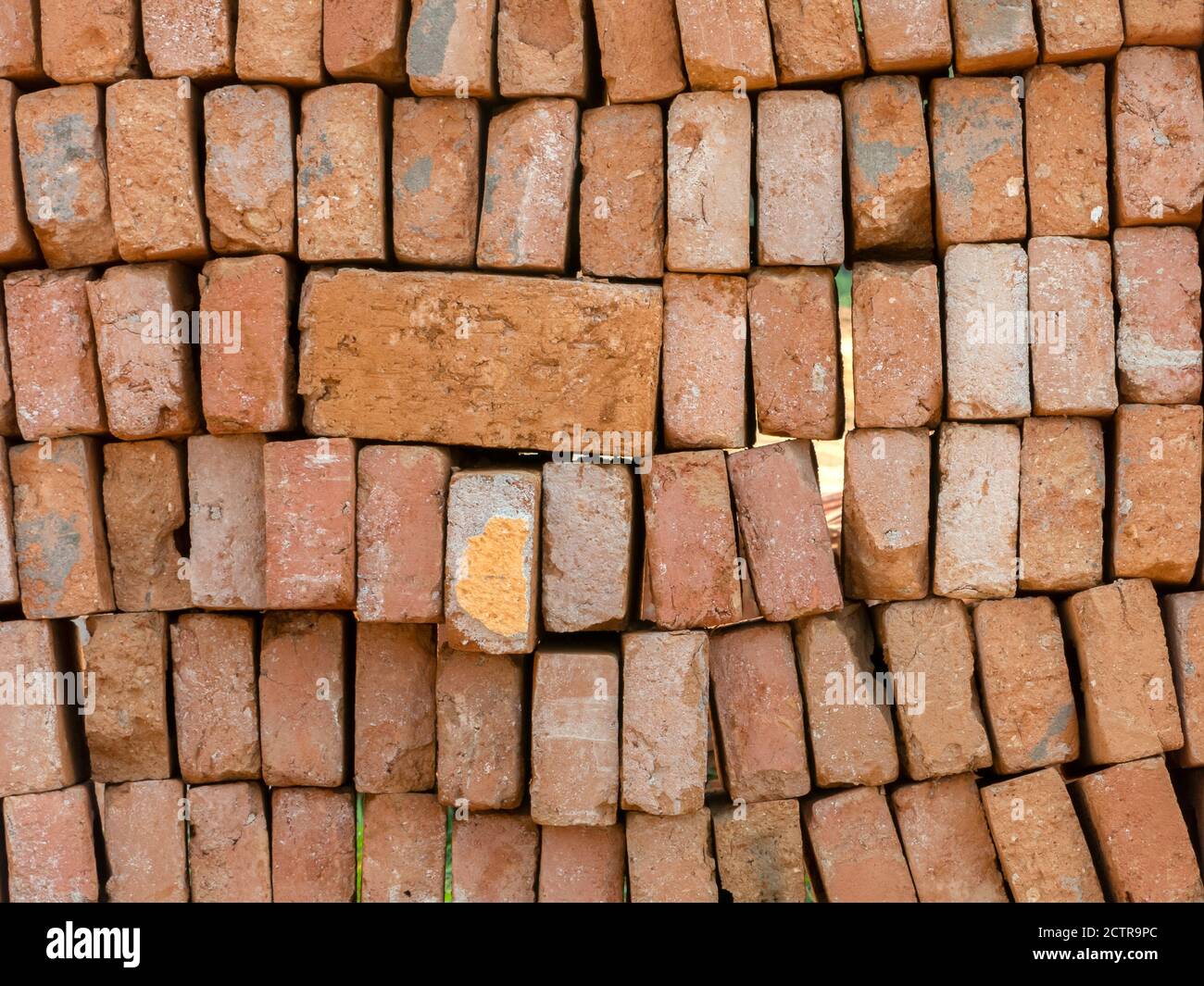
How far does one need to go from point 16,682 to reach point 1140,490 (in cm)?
449

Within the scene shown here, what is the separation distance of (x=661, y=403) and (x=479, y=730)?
4.75ft

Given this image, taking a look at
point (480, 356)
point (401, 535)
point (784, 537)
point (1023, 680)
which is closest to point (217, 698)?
point (401, 535)

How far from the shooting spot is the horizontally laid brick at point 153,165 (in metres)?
4.08

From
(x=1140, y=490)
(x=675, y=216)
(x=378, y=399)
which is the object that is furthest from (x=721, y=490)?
(x=1140, y=490)

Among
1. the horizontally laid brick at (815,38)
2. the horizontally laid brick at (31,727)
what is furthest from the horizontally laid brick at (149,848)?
the horizontally laid brick at (815,38)

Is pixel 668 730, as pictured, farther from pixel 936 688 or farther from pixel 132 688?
pixel 132 688

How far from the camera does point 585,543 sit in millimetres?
3982

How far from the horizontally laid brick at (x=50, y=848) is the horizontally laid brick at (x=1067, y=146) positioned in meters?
4.45

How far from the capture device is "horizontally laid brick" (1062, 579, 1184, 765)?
402 centimetres

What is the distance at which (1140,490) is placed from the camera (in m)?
4.03

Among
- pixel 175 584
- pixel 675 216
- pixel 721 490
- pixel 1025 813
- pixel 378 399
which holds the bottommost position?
pixel 1025 813

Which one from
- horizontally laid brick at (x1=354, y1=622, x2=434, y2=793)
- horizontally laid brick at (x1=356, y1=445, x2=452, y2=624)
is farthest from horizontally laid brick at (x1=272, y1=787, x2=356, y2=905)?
horizontally laid brick at (x1=356, y1=445, x2=452, y2=624)

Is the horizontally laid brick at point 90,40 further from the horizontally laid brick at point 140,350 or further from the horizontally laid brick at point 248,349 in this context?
the horizontally laid brick at point 248,349

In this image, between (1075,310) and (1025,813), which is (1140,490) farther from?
(1025,813)
